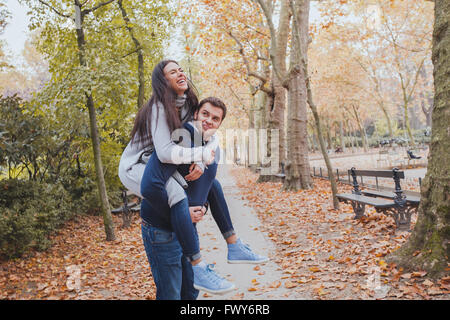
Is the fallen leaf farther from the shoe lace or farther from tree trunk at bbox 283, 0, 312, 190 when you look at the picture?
tree trunk at bbox 283, 0, 312, 190

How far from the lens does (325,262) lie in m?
4.94

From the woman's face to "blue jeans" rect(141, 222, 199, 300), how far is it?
2.42ft

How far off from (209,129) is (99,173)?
6264mm

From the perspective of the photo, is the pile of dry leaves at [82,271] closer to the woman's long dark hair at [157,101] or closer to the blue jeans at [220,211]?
the blue jeans at [220,211]

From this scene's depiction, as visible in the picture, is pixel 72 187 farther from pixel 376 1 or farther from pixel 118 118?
pixel 376 1

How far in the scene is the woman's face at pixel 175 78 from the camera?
1665 mm

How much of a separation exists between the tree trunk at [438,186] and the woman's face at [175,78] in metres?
3.35

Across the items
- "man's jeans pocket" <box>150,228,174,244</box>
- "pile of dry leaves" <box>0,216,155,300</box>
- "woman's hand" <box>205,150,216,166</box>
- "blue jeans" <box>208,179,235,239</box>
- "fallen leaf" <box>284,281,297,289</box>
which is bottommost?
"pile of dry leaves" <box>0,216,155,300</box>

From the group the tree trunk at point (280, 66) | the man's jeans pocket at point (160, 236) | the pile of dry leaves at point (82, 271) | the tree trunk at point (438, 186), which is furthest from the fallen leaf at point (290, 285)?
the tree trunk at point (280, 66)

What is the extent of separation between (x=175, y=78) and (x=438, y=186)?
3489 millimetres

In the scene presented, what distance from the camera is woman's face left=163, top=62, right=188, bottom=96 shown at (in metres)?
1.67

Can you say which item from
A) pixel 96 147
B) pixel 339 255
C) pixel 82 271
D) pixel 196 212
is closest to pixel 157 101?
pixel 196 212

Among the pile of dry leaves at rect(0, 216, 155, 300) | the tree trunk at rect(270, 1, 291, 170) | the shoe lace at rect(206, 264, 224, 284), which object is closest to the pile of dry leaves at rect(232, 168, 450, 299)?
the pile of dry leaves at rect(0, 216, 155, 300)
